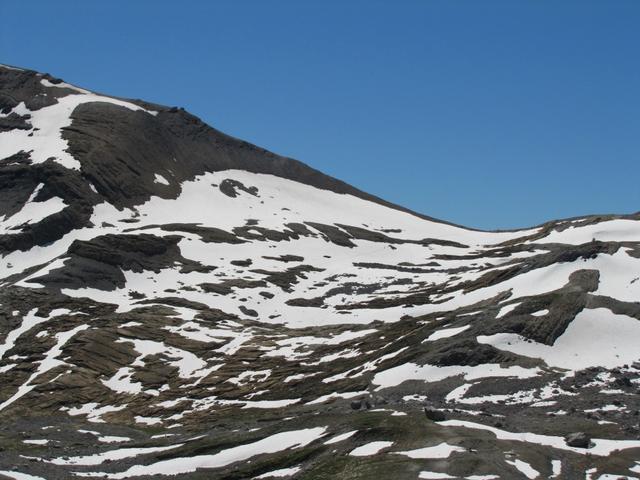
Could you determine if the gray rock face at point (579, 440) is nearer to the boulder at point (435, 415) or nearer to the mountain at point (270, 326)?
the mountain at point (270, 326)

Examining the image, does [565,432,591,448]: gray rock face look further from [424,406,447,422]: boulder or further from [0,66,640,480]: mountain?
[424,406,447,422]: boulder

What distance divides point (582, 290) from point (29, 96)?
126 m

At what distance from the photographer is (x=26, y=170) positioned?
129 metres

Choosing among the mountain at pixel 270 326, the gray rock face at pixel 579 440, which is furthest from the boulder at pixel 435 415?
the gray rock face at pixel 579 440

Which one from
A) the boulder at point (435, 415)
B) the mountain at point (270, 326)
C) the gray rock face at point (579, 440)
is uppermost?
the mountain at point (270, 326)

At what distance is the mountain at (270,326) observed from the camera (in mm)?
45656

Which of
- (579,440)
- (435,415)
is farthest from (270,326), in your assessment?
(579,440)

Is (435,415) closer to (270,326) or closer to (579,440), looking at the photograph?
(579,440)

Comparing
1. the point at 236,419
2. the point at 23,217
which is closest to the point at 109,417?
the point at 236,419

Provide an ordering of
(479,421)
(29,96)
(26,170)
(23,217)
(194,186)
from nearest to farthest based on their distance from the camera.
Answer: (479,421) → (23,217) → (26,170) → (194,186) → (29,96)

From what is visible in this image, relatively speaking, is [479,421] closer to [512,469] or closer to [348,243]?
[512,469]

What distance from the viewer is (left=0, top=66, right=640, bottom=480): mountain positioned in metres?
45.7

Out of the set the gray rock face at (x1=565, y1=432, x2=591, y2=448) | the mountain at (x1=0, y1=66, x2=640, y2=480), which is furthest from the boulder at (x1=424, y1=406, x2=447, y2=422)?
the gray rock face at (x1=565, y1=432, x2=591, y2=448)

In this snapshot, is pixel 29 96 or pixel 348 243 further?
pixel 29 96
